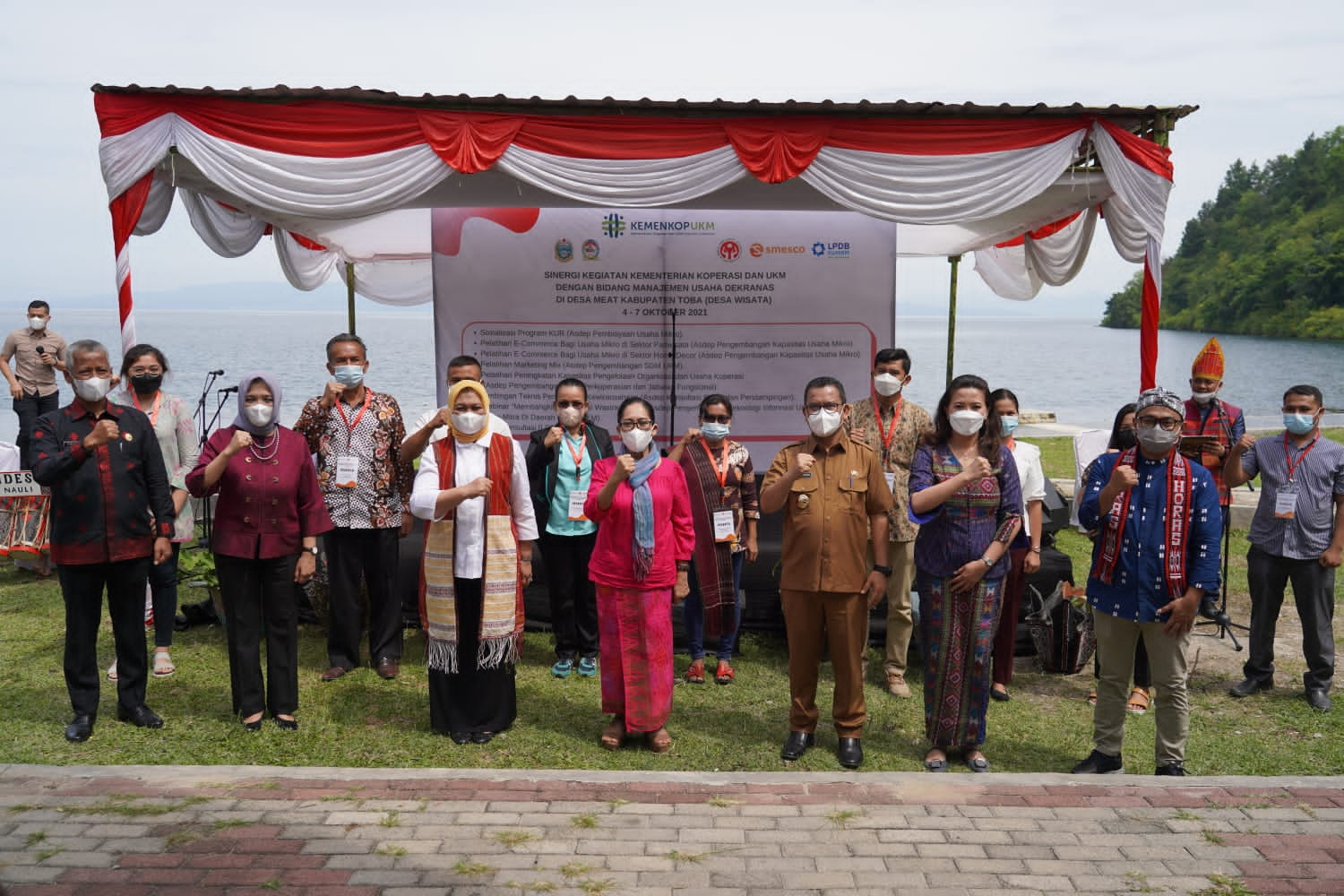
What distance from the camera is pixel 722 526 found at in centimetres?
545

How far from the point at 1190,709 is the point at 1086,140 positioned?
130 inches

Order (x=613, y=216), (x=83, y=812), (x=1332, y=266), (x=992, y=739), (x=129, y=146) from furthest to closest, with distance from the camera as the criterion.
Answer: (x=1332, y=266) → (x=613, y=216) → (x=129, y=146) → (x=992, y=739) → (x=83, y=812)

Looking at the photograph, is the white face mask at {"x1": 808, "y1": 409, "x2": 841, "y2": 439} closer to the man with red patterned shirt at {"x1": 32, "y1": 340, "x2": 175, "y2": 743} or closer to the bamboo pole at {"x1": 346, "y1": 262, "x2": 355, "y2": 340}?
the man with red patterned shirt at {"x1": 32, "y1": 340, "x2": 175, "y2": 743}

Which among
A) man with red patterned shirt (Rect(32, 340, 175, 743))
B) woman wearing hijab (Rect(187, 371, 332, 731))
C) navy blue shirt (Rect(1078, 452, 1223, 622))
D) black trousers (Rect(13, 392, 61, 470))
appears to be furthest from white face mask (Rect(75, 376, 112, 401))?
black trousers (Rect(13, 392, 61, 470))

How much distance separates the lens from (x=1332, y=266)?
58.8 meters

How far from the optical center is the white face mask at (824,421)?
14.0 feet

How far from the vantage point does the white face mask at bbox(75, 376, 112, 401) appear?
4387 millimetres

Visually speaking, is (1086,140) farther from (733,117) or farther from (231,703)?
(231,703)

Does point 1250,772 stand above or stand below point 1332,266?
below

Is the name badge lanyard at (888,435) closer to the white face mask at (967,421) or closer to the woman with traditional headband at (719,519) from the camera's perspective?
the woman with traditional headband at (719,519)

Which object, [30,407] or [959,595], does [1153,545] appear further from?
[30,407]

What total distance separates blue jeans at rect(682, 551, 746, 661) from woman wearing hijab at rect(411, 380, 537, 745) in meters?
1.28

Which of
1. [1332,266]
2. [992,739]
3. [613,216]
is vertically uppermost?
[1332,266]

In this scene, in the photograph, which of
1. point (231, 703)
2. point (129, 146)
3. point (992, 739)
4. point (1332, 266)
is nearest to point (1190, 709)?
point (992, 739)
